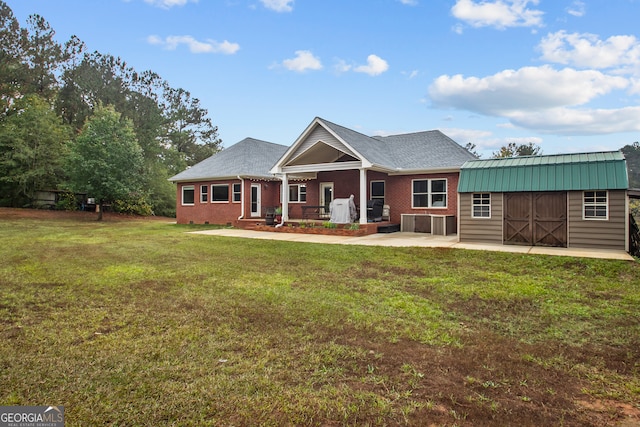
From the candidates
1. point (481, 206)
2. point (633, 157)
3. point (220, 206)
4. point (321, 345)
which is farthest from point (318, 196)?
point (633, 157)

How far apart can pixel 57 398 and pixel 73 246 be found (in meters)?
10.0

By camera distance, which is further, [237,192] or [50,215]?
[50,215]

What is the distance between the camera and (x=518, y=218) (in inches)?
438

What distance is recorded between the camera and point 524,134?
3762 cm

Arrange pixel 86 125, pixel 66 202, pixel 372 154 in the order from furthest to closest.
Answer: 1. pixel 66 202
2. pixel 86 125
3. pixel 372 154

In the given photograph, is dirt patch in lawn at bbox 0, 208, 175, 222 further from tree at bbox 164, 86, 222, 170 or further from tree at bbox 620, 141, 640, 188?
tree at bbox 620, 141, 640, 188

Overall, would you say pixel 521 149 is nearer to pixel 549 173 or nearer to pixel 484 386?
pixel 549 173

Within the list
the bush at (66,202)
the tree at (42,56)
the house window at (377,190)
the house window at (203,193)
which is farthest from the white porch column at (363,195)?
the tree at (42,56)

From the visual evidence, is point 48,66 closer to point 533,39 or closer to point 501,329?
point 533,39

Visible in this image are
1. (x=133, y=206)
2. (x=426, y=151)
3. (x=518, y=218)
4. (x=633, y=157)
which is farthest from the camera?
(x=633, y=157)

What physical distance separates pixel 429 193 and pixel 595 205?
7.41 m

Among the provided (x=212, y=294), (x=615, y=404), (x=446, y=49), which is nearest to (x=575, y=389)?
(x=615, y=404)

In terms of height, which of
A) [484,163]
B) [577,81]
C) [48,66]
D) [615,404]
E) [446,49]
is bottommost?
[615,404]

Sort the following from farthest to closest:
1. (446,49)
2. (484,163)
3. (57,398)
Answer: (446,49)
(484,163)
(57,398)
